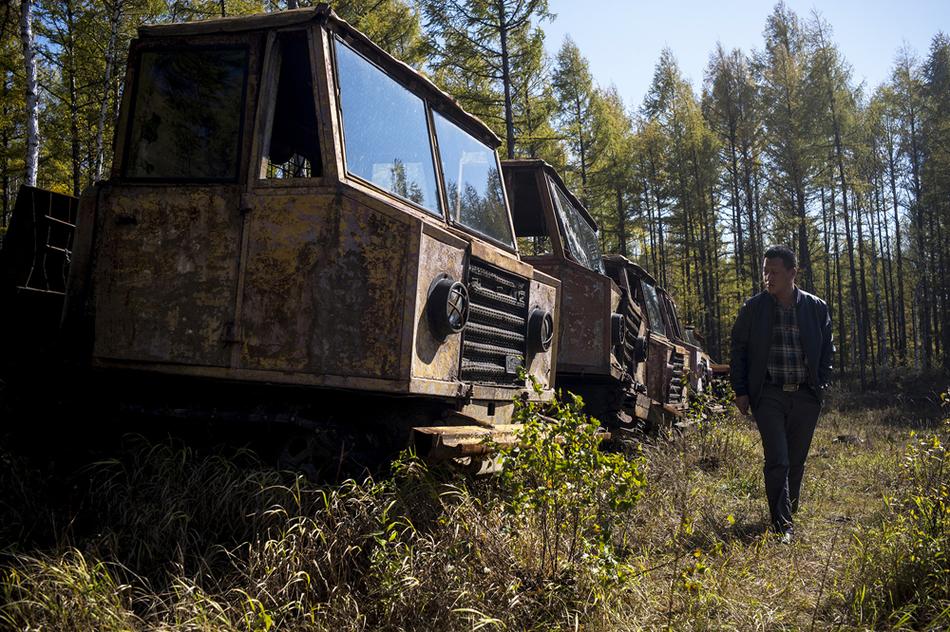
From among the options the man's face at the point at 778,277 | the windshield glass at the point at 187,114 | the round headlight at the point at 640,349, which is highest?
the windshield glass at the point at 187,114

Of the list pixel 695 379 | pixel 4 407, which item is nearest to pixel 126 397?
pixel 4 407

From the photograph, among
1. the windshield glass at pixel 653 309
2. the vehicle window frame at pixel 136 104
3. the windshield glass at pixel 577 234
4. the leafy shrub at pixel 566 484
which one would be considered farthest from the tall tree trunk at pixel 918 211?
the vehicle window frame at pixel 136 104

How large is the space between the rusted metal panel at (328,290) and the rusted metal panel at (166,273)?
185 mm

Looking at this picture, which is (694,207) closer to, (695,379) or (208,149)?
(695,379)

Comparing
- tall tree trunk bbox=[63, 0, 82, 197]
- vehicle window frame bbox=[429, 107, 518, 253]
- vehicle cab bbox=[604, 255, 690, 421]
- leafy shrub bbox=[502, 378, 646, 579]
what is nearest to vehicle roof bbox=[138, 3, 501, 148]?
vehicle window frame bbox=[429, 107, 518, 253]

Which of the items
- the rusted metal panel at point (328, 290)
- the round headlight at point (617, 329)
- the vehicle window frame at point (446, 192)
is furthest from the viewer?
the round headlight at point (617, 329)

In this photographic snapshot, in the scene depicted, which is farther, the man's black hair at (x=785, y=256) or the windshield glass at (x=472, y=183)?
the man's black hair at (x=785, y=256)

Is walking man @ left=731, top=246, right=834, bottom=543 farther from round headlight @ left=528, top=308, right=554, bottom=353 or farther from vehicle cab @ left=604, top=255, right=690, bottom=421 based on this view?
vehicle cab @ left=604, top=255, right=690, bottom=421

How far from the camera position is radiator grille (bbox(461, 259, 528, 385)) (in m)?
4.41

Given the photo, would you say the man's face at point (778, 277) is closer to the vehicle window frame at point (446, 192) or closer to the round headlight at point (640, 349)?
the vehicle window frame at point (446, 192)

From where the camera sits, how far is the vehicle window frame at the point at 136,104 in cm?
395

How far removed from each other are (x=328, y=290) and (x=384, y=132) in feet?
3.94

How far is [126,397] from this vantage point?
4121 mm

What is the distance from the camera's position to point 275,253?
12.3 feet
